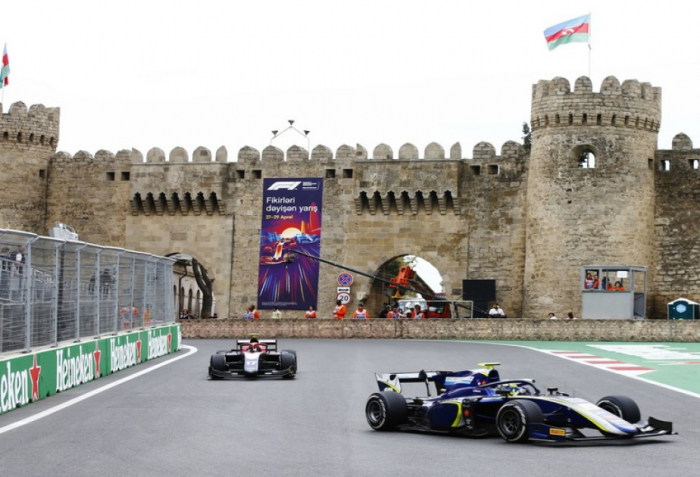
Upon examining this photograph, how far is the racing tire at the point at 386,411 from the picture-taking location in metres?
12.2

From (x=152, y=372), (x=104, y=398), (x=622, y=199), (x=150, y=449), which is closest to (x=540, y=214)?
(x=622, y=199)

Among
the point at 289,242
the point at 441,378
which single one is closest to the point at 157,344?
the point at 441,378

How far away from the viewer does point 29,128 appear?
162 feet

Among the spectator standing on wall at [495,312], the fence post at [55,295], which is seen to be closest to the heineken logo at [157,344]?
the fence post at [55,295]

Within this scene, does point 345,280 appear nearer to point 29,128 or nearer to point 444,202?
point 444,202

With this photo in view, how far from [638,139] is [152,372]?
26447 mm

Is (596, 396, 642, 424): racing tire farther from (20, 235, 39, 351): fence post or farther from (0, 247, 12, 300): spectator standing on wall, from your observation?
(20, 235, 39, 351): fence post

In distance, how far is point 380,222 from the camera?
46.2 meters

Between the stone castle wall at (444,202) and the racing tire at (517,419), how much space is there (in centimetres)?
3123

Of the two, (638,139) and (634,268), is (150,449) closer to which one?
(634,268)

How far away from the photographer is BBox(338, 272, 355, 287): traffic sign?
45.5 metres

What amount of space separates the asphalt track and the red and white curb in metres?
2.87

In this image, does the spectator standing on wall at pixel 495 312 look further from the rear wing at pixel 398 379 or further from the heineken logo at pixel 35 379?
the rear wing at pixel 398 379

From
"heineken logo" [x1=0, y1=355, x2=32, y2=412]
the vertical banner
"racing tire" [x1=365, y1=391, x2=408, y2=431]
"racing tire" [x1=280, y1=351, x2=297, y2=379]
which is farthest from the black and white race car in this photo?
the vertical banner
